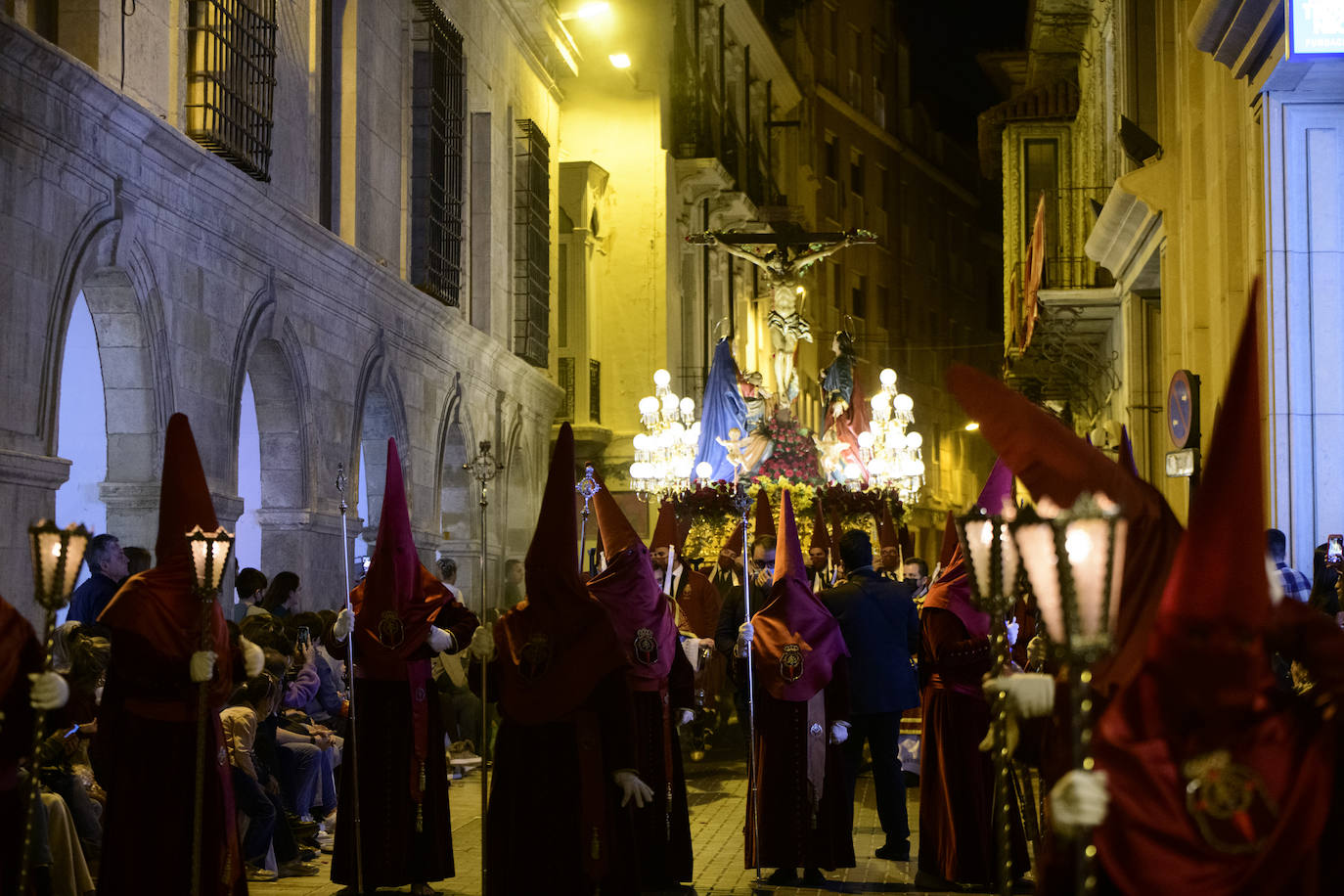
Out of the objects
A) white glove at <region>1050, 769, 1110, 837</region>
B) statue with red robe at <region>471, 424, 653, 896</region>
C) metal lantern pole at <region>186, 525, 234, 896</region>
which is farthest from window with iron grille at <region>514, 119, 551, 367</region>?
white glove at <region>1050, 769, 1110, 837</region>

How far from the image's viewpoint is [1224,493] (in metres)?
4.14

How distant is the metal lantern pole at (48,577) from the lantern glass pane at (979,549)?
291 centimetres

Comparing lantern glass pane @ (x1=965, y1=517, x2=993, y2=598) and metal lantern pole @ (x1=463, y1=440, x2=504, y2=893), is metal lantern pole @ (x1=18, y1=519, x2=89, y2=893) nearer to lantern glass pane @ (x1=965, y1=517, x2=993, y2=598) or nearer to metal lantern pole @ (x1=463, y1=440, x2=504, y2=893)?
metal lantern pole @ (x1=463, y1=440, x2=504, y2=893)

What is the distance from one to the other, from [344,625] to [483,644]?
5.31 feet

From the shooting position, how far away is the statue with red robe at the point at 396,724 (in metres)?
9.20

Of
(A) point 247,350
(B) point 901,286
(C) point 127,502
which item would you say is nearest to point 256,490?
(A) point 247,350

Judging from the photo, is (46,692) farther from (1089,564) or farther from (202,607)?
(1089,564)

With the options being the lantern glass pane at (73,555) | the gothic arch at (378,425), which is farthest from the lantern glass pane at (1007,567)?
the gothic arch at (378,425)

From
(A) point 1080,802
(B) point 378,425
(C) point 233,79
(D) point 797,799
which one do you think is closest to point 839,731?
(D) point 797,799

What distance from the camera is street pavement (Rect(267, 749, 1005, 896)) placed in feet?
31.5

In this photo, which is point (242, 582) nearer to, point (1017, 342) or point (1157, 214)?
point (1157, 214)

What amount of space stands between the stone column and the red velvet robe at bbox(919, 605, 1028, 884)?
5.37 meters

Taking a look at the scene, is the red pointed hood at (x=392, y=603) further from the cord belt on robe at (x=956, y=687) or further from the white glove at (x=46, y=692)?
the white glove at (x=46, y=692)

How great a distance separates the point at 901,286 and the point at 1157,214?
35489mm
